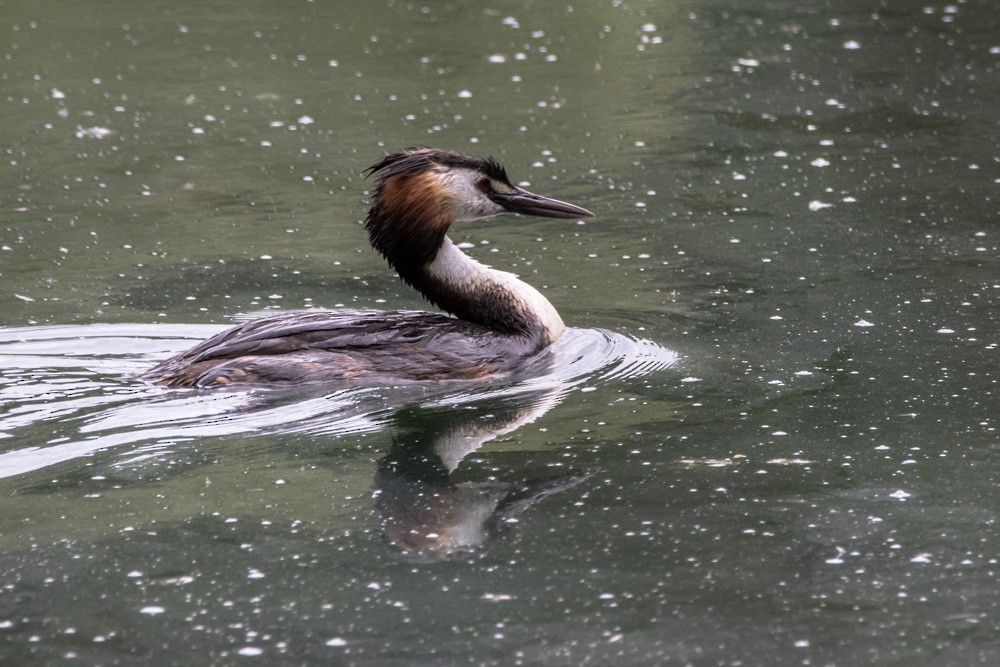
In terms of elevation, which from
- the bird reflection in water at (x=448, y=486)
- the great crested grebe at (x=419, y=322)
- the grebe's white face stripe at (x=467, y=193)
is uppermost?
the grebe's white face stripe at (x=467, y=193)

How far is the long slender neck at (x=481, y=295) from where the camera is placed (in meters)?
7.36

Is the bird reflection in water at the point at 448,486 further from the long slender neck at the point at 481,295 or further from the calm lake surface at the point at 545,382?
the long slender neck at the point at 481,295

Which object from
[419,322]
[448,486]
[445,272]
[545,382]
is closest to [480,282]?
[445,272]

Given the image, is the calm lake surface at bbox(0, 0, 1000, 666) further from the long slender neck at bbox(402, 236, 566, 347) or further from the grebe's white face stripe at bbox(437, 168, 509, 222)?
the grebe's white face stripe at bbox(437, 168, 509, 222)

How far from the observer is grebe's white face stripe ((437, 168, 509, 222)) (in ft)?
24.0

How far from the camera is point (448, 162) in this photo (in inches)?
289

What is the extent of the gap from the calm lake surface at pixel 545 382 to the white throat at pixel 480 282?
0.65 ft

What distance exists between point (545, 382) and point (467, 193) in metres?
1.10

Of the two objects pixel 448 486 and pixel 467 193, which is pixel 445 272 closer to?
pixel 467 193

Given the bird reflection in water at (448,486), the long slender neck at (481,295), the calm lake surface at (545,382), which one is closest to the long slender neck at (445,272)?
the long slender neck at (481,295)

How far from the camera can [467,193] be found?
7.41m

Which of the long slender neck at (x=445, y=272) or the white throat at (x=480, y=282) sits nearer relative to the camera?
the long slender neck at (x=445, y=272)

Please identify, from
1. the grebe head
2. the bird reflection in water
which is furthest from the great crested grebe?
the bird reflection in water

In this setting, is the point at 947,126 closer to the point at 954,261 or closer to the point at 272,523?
the point at 954,261
